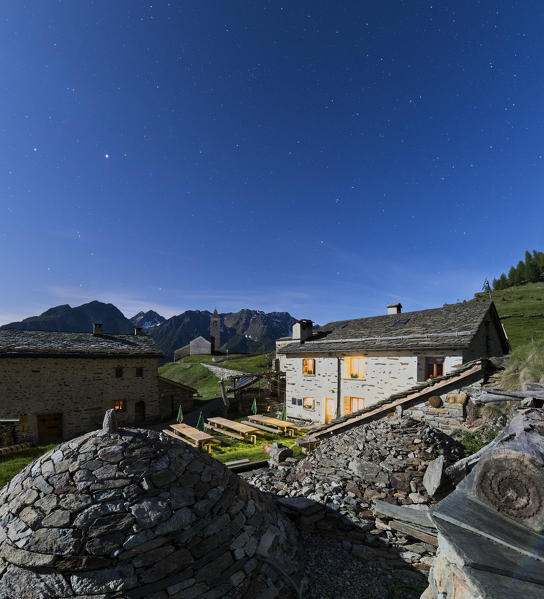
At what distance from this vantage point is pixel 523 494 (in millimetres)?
2066

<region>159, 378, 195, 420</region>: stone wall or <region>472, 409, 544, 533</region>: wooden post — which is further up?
<region>472, 409, 544, 533</region>: wooden post

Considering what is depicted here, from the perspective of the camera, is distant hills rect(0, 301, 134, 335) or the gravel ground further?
distant hills rect(0, 301, 134, 335)

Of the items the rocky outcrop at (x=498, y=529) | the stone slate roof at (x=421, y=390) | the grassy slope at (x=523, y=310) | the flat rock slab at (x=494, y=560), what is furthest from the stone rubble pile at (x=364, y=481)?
the grassy slope at (x=523, y=310)

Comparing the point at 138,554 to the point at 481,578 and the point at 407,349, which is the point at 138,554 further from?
the point at 407,349

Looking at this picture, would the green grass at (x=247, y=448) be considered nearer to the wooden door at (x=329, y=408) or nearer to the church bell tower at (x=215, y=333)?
the wooden door at (x=329, y=408)

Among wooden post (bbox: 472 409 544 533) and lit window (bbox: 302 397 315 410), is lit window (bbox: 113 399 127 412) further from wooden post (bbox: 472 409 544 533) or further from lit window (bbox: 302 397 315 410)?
wooden post (bbox: 472 409 544 533)

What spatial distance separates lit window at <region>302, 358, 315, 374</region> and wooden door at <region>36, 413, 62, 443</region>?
16375 mm

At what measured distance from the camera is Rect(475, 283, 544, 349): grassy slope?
112ft

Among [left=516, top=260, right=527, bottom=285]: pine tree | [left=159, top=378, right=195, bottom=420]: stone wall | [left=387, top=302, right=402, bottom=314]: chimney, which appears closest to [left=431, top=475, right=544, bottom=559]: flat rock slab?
[left=387, top=302, right=402, bottom=314]: chimney

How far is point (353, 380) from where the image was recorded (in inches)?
675

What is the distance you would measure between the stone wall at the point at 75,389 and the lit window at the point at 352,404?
14803 millimetres

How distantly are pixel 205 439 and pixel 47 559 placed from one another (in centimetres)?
1045

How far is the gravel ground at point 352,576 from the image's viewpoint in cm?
448

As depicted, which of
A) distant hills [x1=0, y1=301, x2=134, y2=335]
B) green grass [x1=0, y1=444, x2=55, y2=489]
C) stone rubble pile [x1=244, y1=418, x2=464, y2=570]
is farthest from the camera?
distant hills [x1=0, y1=301, x2=134, y2=335]
